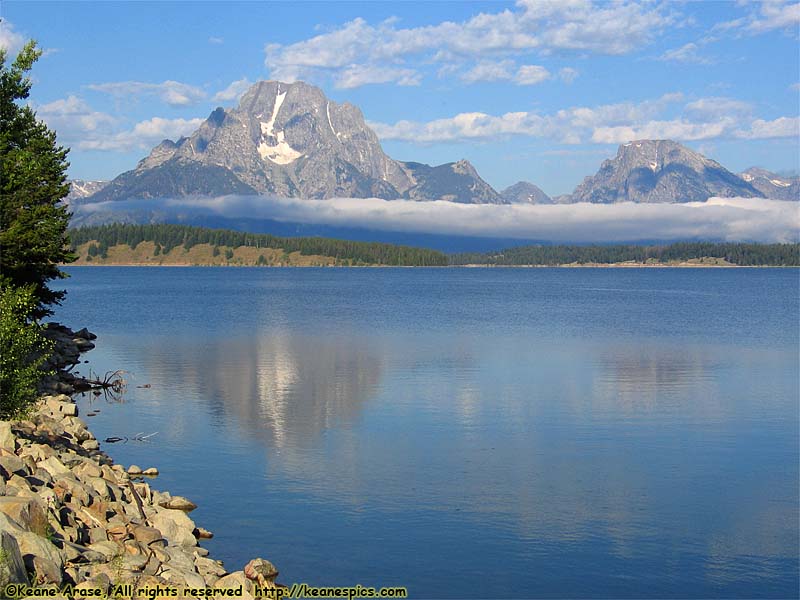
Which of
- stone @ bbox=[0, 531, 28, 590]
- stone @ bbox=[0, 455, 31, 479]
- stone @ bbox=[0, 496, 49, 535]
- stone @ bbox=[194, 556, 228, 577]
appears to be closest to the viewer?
stone @ bbox=[0, 531, 28, 590]

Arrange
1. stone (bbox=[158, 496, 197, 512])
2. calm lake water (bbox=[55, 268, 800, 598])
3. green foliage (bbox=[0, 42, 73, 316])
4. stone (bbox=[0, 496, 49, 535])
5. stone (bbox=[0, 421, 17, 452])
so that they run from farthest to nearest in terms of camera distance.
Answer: green foliage (bbox=[0, 42, 73, 316])
stone (bbox=[158, 496, 197, 512])
stone (bbox=[0, 421, 17, 452])
calm lake water (bbox=[55, 268, 800, 598])
stone (bbox=[0, 496, 49, 535])

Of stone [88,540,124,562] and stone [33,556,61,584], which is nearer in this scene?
stone [33,556,61,584]

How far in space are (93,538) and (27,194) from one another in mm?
32039

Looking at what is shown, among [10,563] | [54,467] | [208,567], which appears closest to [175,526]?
[208,567]

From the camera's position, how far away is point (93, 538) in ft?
74.7

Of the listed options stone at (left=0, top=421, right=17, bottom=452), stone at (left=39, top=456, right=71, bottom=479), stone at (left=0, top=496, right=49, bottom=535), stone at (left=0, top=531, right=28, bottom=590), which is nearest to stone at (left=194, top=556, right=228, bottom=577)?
stone at (left=0, top=496, right=49, bottom=535)

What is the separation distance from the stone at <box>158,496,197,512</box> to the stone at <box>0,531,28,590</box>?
12894 millimetres

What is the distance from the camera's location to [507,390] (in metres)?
55.8

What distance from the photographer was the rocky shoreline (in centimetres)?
1819

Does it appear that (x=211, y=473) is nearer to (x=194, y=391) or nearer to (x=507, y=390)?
(x=194, y=391)

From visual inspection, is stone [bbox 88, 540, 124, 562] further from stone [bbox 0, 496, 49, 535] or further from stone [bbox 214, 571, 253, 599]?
stone [bbox 214, 571, 253, 599]

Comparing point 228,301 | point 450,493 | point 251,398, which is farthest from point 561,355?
point 228,301

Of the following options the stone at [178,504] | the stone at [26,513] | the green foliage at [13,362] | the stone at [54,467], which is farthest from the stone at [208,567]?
the green foliage at [13,362]

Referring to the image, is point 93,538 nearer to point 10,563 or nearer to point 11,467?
point 11,467
